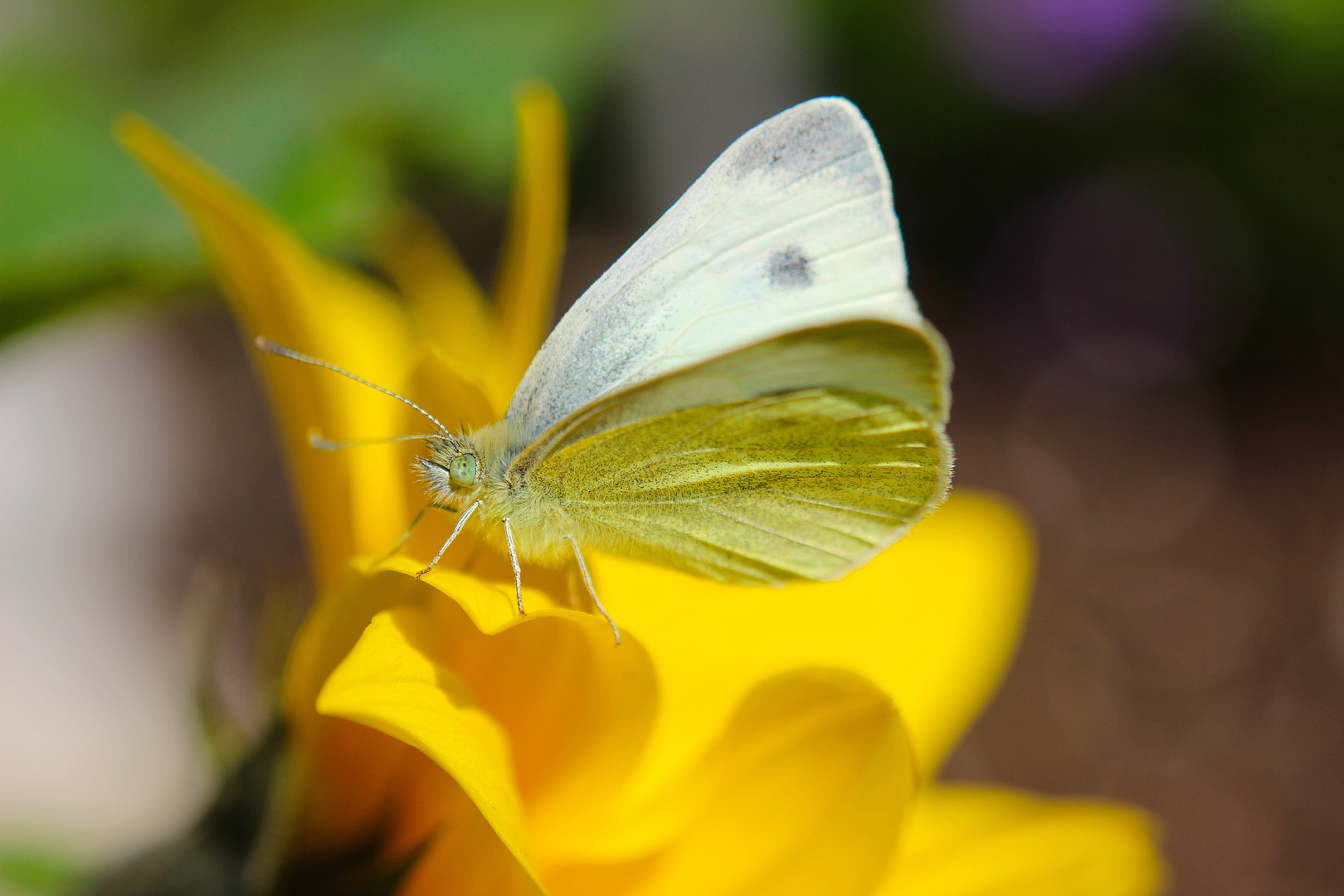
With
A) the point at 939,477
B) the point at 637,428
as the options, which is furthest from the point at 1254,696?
the point at 637,428

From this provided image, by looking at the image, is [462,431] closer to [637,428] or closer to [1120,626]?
[637,428]

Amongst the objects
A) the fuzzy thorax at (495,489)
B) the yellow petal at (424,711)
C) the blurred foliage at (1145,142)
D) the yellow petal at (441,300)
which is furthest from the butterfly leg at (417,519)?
the blurred foliage at (1145,142)

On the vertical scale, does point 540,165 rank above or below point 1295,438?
above

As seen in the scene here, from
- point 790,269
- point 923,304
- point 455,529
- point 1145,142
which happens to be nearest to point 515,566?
point 455,529

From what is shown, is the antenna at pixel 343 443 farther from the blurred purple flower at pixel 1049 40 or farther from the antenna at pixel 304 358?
the blurred purple flower at pixel 1049 40

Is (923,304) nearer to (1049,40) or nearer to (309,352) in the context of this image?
(1049,40)

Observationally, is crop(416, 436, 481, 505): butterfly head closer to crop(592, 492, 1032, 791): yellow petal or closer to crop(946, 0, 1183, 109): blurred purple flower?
crop(592, 492, 1032, 791): yellow petal

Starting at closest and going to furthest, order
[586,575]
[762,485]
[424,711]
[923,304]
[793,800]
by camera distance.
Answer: [424,711] < [793,800] < [586,575] < [762,485] < [923,304]
